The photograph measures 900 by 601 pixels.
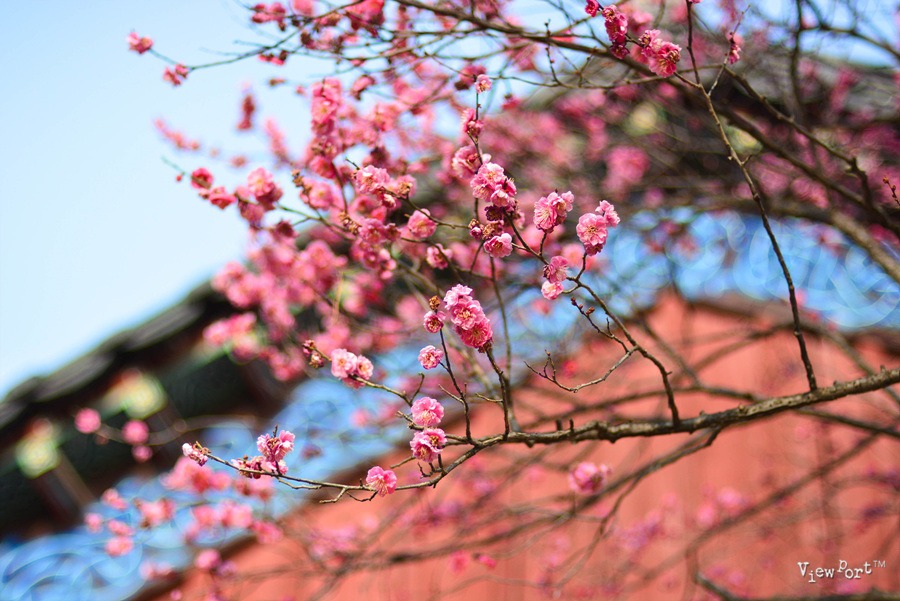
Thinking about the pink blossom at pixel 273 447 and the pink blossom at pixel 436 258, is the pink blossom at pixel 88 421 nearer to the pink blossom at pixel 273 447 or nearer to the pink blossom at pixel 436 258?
the pink blossom at pixel 273 447

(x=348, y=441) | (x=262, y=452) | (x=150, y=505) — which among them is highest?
(x=150, y=505)

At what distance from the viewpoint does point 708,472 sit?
517 cm

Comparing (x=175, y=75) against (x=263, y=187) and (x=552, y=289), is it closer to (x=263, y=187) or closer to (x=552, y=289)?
(x=263, y=187)

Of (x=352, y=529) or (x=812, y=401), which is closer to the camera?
(x=812, y=401)

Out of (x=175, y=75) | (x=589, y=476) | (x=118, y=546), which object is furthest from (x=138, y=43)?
(x=118, y=546)

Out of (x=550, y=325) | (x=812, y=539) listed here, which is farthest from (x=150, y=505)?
(x=812, y=539)

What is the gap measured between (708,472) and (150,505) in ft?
13.4

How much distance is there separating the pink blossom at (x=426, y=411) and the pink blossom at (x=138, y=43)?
2.04 metres

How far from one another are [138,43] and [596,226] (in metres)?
2.13

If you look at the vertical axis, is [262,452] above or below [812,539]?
→ above

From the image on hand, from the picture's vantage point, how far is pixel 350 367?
1.88m

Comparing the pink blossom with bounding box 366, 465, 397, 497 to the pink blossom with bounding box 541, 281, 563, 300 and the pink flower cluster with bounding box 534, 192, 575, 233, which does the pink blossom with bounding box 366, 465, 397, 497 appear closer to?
the pink blossom with bounding box 541, 281, 563, 300

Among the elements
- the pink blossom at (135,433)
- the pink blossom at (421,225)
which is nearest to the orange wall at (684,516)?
the pink blossom at (135,433)

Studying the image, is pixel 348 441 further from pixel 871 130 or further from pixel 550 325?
pixel 871 130
